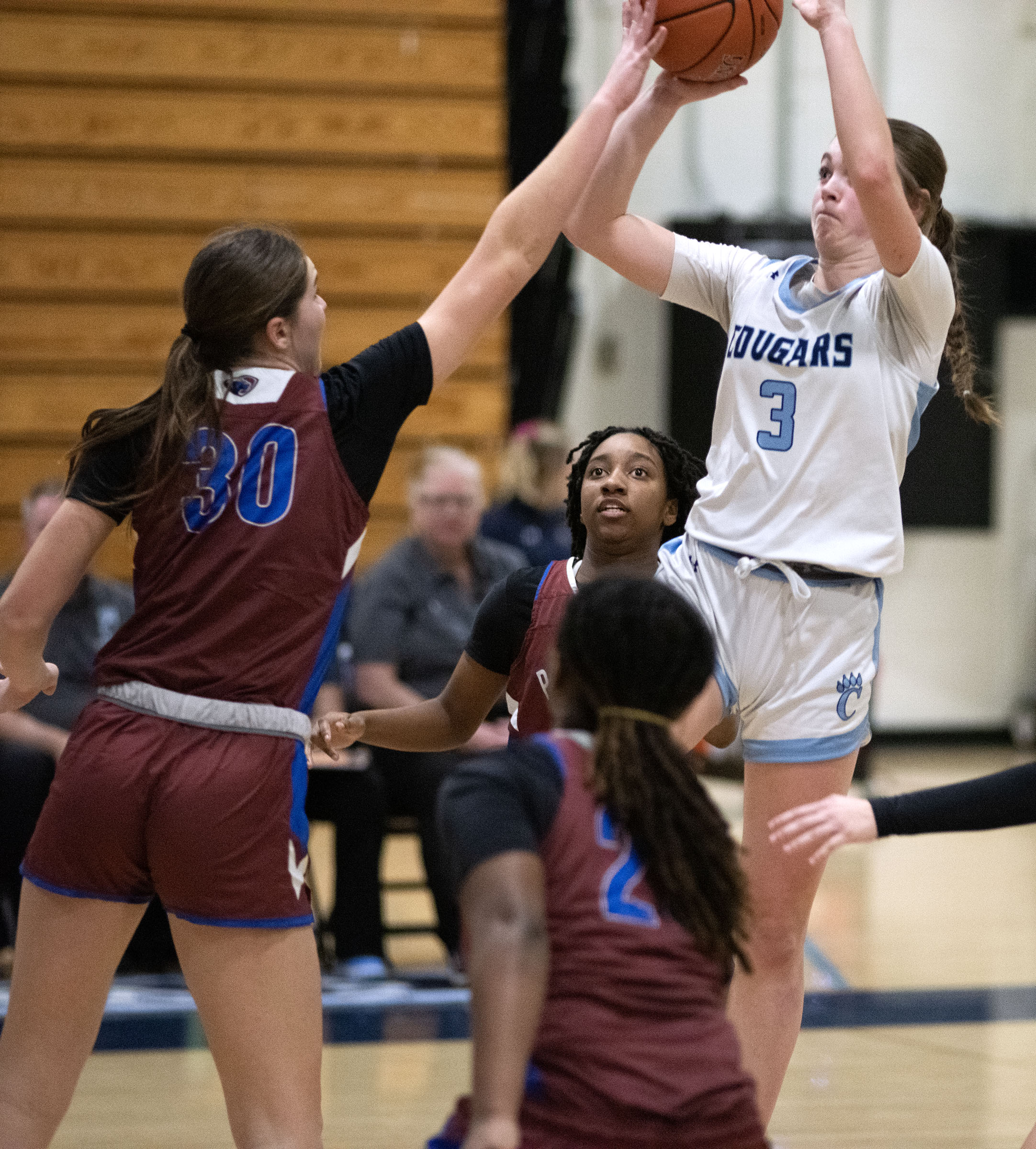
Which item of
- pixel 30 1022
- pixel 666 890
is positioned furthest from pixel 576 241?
pixel 30 1022

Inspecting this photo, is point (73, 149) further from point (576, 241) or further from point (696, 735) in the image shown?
point (696, 735)

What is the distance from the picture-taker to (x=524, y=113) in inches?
316

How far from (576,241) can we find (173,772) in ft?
4.42

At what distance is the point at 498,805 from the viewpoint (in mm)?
1787

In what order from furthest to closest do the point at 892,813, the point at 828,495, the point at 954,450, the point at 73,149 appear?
the point at 954,450, the point at 73,149, the point at 828,495, the point at 892,813

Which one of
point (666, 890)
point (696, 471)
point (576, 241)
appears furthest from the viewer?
point (696, 471)

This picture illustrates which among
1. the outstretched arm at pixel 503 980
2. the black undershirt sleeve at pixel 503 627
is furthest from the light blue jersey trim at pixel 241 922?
the black undershirt sleeve at pixel 503 627

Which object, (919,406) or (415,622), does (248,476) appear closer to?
(919,406)

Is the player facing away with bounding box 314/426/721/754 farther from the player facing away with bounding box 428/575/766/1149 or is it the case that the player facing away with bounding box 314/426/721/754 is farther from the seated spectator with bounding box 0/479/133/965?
the seated spectator with bounding box 0/479/133/965

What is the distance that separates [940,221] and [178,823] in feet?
5.92

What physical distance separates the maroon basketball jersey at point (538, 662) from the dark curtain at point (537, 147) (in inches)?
203

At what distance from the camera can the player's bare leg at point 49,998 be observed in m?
2.27

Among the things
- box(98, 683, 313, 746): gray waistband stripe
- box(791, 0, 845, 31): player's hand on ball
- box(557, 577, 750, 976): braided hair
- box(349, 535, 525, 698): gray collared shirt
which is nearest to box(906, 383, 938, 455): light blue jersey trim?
box(791, 0, 845, 31): player's hand on ball

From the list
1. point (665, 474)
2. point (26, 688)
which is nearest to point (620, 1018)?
point (26, 688)
